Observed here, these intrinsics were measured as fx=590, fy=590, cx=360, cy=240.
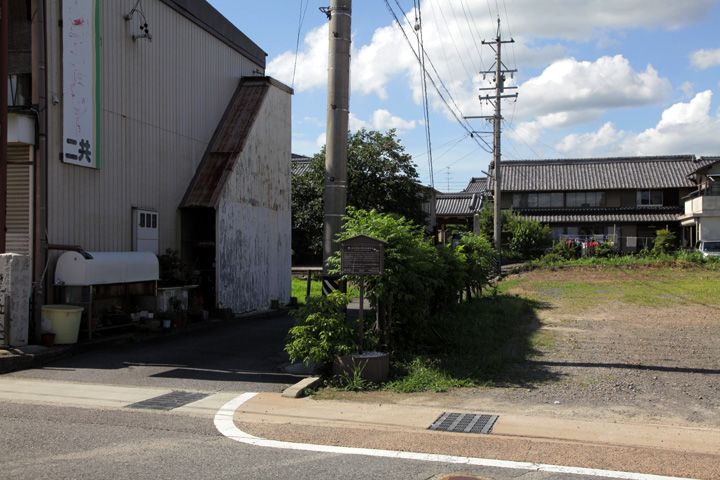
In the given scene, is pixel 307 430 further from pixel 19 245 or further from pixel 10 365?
pixel 19 245

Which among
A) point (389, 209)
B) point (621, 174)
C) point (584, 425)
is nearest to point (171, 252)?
point (584, 425)

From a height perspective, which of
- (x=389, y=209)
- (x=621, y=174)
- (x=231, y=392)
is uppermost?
(x=621, y=174)

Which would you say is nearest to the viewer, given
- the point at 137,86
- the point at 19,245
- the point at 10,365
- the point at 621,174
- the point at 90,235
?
the point at 10,365

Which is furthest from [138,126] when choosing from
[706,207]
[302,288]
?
[706,207]

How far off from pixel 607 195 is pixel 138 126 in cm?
4246

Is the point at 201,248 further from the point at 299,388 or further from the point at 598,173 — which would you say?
the point at 598,173

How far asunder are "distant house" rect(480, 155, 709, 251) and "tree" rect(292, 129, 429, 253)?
17265 millimetres

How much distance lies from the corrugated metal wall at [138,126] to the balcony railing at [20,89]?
88 cm

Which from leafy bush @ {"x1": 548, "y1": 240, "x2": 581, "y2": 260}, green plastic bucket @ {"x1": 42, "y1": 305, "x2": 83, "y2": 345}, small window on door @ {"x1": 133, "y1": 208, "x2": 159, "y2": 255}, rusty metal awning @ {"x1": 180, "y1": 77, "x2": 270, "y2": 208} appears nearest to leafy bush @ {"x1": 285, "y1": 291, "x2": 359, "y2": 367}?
green plastic bucket @ {"x1": 42, "y1": 305, "x2": 83, "y2": 345}

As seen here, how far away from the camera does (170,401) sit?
25.9 feet

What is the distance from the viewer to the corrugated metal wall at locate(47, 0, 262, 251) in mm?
12562

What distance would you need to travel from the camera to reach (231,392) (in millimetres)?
8508

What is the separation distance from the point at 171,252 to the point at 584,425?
12172 millimetres

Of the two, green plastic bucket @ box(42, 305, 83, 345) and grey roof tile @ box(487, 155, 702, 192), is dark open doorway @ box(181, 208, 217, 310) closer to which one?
green plastic bucket @ box(42, 305, 83, 345)
